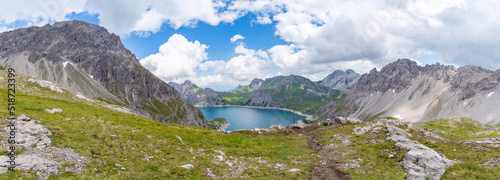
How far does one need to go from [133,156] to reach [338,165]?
81.6 ft

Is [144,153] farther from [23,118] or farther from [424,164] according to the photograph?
[424,164]

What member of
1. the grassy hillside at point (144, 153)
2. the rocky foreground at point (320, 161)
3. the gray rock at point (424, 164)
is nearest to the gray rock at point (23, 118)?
the rocky foreground at point (320, 161)

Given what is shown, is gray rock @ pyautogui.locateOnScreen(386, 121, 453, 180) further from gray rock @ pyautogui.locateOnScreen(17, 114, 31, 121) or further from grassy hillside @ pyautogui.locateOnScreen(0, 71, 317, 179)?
gray rock @ pyautogui.locateOnScreen(17, 114, 31, 121)

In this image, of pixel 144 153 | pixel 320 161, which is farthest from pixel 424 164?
pixel 144 153

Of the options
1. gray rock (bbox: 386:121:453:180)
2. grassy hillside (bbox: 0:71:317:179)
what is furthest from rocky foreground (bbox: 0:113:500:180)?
grassy hillside (bbox: 0:71:317:179)

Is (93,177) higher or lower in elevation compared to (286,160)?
higher

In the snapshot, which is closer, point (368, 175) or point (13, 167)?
point (13, 167)

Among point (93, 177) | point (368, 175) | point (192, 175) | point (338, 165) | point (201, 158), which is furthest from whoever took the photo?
point (338, 165)

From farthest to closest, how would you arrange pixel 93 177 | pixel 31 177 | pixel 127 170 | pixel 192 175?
pixel 192 175, pixel 127 170, pixel 93 177, pixel 31 177

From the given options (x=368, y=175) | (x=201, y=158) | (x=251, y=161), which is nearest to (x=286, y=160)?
(x=251, y=161)

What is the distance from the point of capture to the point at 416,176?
64.5 feet

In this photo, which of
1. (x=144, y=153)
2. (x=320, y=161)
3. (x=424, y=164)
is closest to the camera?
(x=424, y=164)

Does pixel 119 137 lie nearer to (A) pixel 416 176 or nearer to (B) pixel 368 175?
(B) pixel 368 175

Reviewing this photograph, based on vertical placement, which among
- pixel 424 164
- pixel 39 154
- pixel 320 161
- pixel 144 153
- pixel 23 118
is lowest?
pixel 320 161
